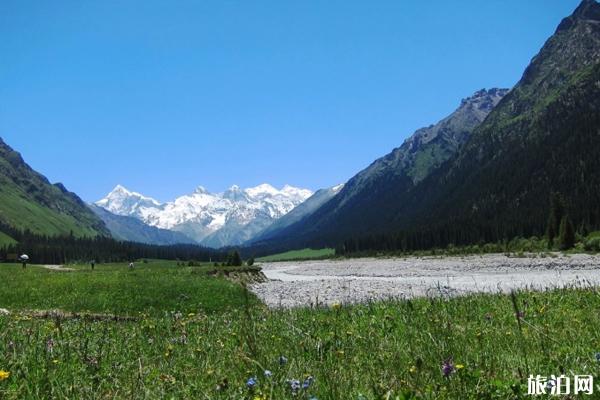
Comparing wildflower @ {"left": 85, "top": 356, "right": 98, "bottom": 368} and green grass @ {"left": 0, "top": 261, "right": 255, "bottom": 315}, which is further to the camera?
green grass @ {"left": 0, "top": 261, "right": 255, "bottom": 315}

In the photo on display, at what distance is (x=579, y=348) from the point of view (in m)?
5.13

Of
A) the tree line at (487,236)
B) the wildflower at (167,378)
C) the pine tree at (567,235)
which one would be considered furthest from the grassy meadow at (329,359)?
the tree line at (487,236)

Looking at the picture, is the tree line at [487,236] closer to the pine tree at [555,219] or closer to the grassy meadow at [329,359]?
the pine tree at [555,219]

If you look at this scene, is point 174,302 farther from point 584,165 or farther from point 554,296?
point 584,165

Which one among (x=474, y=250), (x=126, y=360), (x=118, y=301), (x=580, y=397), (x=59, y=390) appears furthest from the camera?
(x=474, y=250)

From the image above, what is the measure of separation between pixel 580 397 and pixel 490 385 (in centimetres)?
61

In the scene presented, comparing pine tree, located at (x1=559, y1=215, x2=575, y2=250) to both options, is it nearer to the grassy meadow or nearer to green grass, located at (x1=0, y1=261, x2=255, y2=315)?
green grass, located at (x1=0, y1=261, x2=255, y2=315)

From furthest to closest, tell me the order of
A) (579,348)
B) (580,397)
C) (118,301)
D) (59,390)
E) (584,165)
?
(584,165) → (118,301) → (579,348) → (59,390) → (580,397)

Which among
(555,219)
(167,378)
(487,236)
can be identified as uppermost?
(555,219)

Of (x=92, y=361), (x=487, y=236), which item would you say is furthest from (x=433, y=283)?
(x=487, y=236)

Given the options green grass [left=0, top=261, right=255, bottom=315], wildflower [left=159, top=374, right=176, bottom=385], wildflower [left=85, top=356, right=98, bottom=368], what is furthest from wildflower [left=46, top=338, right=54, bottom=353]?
green grass [left=0, top=261, right=255, bottom=315]

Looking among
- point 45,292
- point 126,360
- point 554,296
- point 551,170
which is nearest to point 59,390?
point 126,360

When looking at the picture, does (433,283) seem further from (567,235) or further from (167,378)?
(567,235)

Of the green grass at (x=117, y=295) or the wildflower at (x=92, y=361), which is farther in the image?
the green grass at (x=117, y=295)
